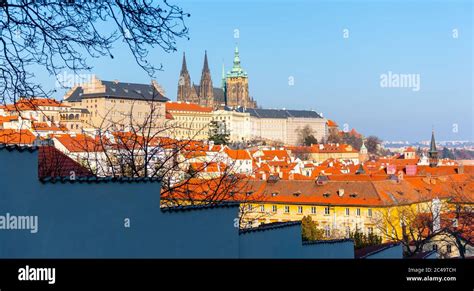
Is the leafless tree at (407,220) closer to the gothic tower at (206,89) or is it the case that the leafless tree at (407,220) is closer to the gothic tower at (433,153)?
the gothic tower at (433,153)

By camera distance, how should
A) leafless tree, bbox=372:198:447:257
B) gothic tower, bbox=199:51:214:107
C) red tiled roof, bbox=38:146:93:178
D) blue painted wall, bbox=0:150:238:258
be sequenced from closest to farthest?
blue painted wall, bbox=0:150:238:258, red tiled roof, bbox=38:146:93:178, leafless tree, bbox=372:198:447:257, gothic tower, bbox=199:51:214:107

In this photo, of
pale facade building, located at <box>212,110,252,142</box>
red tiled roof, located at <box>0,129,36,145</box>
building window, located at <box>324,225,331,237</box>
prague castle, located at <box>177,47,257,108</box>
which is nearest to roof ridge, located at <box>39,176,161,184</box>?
red tiled roof, located at <box>0,129,36,145</box>

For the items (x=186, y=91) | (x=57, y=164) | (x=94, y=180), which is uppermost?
(x=186, y=91)

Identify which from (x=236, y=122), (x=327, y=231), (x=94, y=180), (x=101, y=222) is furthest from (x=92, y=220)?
(x=236, y=122)

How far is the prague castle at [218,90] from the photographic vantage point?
171 meters

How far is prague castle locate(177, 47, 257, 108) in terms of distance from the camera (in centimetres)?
17075

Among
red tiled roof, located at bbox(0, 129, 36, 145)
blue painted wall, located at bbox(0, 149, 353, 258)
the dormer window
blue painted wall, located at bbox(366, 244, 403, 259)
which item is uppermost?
red tiled roof, located at bbox(0, 129, 36, 145)

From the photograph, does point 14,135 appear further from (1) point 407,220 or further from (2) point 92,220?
(1) point 407,220

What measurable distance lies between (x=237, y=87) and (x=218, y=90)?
22.8 feet

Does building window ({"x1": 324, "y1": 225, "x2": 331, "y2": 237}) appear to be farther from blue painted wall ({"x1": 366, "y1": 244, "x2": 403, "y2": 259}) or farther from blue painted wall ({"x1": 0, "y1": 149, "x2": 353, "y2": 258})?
blue painted wall ({"x1": 0, "y1": 149, "x2": 353, "y2": 258})

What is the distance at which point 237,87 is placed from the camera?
17600 cm

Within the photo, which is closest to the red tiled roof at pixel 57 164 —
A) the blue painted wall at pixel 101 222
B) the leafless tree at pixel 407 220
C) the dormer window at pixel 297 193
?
the blue painted wall at pixel 101 222
